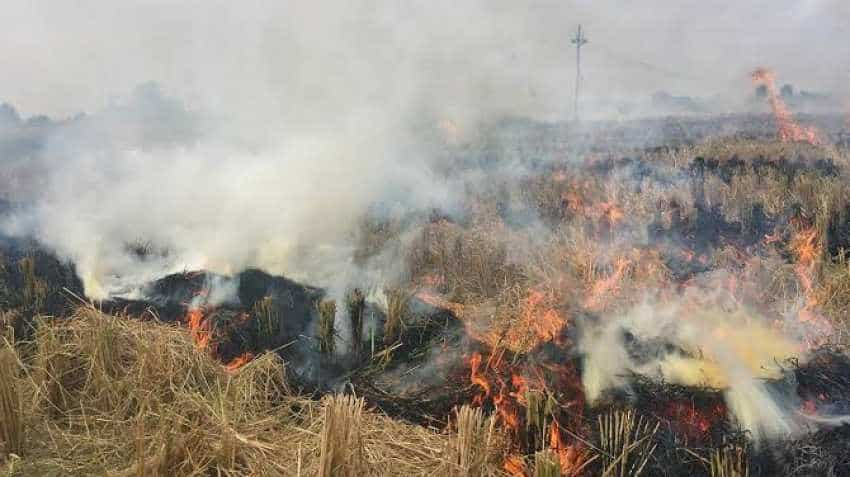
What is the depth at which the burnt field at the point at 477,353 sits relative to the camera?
3955 millimetres

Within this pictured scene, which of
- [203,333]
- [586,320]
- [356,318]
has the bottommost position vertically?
[203,333]

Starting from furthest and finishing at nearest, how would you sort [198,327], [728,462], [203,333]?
1. [198,327]
2. [203,333]
3. [728,462]

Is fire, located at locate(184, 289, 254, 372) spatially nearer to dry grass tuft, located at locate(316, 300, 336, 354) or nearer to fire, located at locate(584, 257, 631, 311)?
dry grass tuft, located at locate(316, 300, 336, 354)

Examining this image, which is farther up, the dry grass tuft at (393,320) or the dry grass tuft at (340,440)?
the dry grass tuft at (340,440)

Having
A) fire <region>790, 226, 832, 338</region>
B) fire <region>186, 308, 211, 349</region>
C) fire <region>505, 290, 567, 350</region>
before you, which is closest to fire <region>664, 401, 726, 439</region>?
fire <region>505, 290, 567, 350</region>

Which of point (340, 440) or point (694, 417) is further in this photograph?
point (694, 417)

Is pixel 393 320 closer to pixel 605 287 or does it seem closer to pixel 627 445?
pixel 605 287

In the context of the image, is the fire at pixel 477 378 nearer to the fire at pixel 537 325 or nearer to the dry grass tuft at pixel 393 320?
the fire at pixel 537 325

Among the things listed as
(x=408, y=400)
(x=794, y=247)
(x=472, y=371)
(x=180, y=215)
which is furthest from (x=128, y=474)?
(x=794, y=247)

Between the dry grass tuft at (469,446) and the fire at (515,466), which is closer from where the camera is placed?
the dry grass tuft at (469,446)

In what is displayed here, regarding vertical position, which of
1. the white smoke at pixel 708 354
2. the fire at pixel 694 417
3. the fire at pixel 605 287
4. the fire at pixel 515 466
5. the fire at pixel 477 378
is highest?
the fire at pixel 605 287

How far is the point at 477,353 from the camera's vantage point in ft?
19.5

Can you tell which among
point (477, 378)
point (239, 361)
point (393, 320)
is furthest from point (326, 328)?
point (477, 378)

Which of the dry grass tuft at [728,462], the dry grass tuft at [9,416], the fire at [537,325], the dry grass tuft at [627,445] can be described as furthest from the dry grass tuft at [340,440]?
the fire at [537,325]
